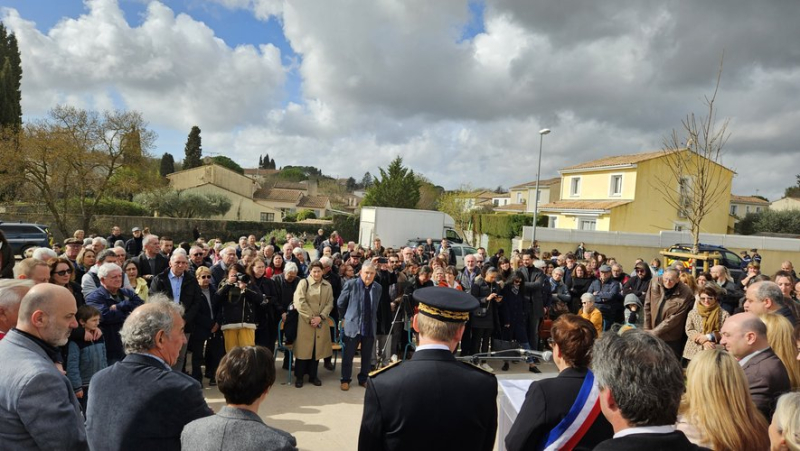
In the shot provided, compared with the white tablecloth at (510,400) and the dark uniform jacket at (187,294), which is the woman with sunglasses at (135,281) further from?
the white tablecloth at (510,400)

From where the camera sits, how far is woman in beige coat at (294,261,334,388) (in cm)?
675

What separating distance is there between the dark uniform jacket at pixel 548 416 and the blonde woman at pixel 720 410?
0.42 meters

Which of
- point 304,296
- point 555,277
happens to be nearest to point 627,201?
point 555,277

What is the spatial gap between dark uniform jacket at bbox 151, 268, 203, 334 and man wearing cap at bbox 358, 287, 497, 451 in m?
4.54

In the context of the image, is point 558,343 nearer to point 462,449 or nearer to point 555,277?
point 462,449

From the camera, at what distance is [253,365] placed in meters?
2.06

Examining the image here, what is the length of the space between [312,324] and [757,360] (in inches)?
205

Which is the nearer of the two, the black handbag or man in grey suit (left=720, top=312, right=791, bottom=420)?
man in grey suit (left=720, top=312, right=791, bottom=420)

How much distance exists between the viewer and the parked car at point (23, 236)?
1772 cm

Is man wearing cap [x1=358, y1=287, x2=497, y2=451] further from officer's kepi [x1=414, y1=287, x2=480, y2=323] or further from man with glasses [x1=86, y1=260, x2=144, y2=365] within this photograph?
man with glasses [x1=86, y1=260, x2=144, y2=365]

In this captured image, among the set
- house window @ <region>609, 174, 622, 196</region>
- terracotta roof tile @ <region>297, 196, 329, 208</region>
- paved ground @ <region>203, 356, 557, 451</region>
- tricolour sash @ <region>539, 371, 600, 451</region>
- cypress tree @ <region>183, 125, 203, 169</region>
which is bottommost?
paved ground @ <region>203, 356, 557, 451</region>

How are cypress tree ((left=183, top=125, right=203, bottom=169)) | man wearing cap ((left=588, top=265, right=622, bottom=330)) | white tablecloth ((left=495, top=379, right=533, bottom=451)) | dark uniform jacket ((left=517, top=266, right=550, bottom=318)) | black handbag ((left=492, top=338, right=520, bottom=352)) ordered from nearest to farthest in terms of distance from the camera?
white tablecloth ((left=495, top=379, right=533, bottom=451)), black handbag ((left=492, top=338, right=520, bottom=352)), dark uniform jacket ((left=517, top=266, right=550, bottom=318)), man wearing cap ((left=588, top=265, right=622, bottom=330)), cypress tree ((left=183, top=125, right=203, bottom=169))

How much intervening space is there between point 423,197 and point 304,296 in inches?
2046

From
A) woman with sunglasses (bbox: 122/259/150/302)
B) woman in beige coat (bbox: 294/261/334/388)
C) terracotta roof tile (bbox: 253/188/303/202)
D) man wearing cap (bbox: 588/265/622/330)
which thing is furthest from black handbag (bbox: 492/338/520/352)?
terracotta roof tile (bbox: 253/188/303/202)
